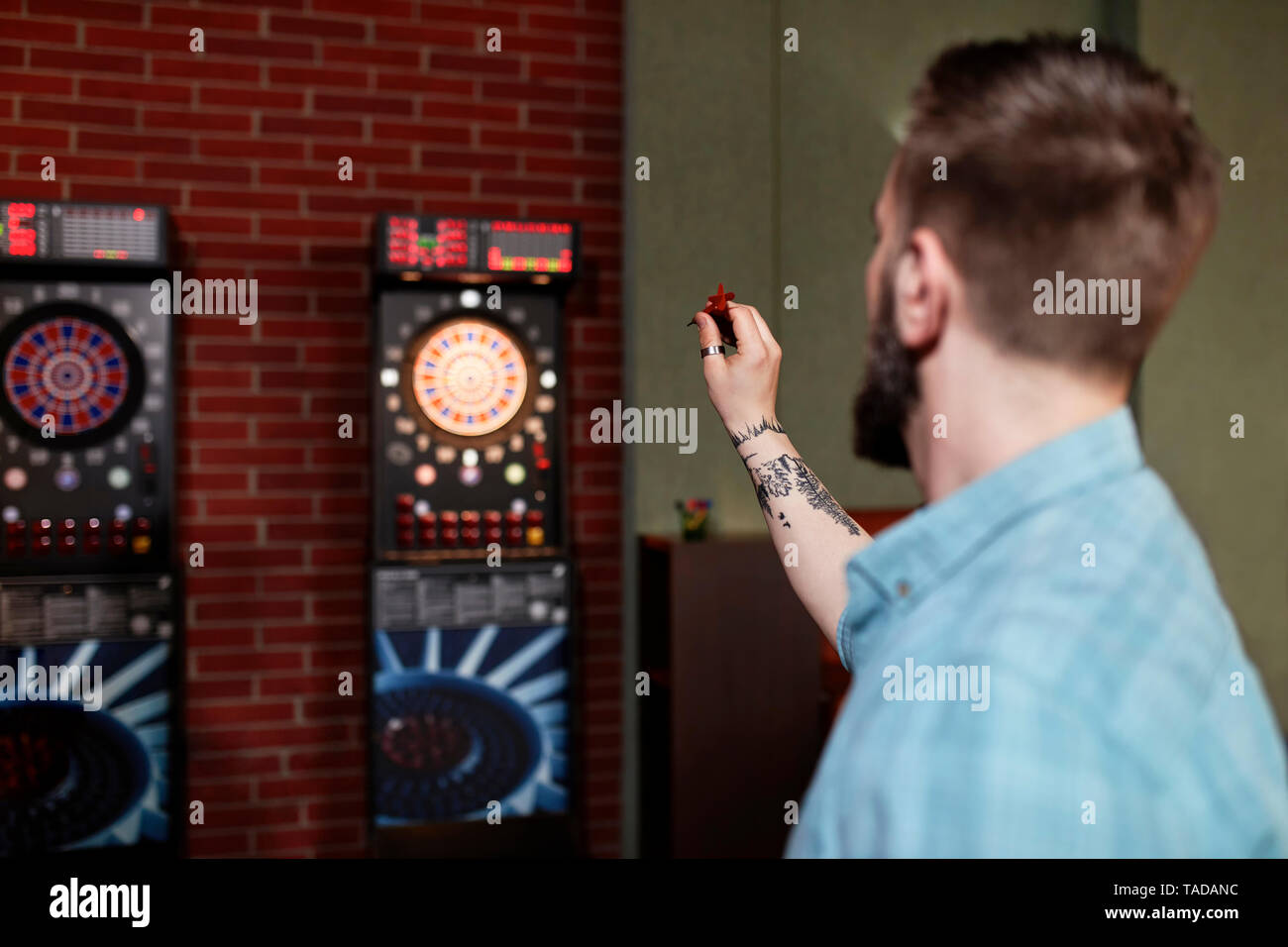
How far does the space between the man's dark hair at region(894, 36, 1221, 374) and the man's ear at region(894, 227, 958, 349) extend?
12 mm

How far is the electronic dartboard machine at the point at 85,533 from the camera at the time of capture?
222cm

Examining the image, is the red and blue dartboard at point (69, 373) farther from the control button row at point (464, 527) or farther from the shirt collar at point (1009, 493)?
the shirt collar at point (1009, 493)

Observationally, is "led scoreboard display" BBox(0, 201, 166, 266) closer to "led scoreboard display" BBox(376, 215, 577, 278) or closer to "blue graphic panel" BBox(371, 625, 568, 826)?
"led scoreboard display" BBox(376, 215, 577, 278)

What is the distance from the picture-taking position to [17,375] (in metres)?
2.28

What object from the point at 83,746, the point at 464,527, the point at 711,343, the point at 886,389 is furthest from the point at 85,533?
the point at 886,389

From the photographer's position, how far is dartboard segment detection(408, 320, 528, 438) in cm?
246

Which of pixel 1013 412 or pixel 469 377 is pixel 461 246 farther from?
pixel 1013 412

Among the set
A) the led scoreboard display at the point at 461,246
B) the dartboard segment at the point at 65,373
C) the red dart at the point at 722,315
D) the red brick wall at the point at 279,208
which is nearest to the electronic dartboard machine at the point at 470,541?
the led scoreboard display at the point at 461,246

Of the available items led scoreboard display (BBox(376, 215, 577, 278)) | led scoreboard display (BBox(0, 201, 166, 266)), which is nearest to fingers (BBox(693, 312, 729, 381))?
led scoreboard display (BBox(376, 215, 577, 278))

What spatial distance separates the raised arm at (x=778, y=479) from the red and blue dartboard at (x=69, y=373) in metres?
1.75

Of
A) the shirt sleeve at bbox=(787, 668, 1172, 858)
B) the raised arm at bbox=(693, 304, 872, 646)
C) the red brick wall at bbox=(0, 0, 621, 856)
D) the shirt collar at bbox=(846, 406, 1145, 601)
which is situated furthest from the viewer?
the red brick wall at bbox=(0, 0, 621, 856)

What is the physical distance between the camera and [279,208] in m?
2.82
